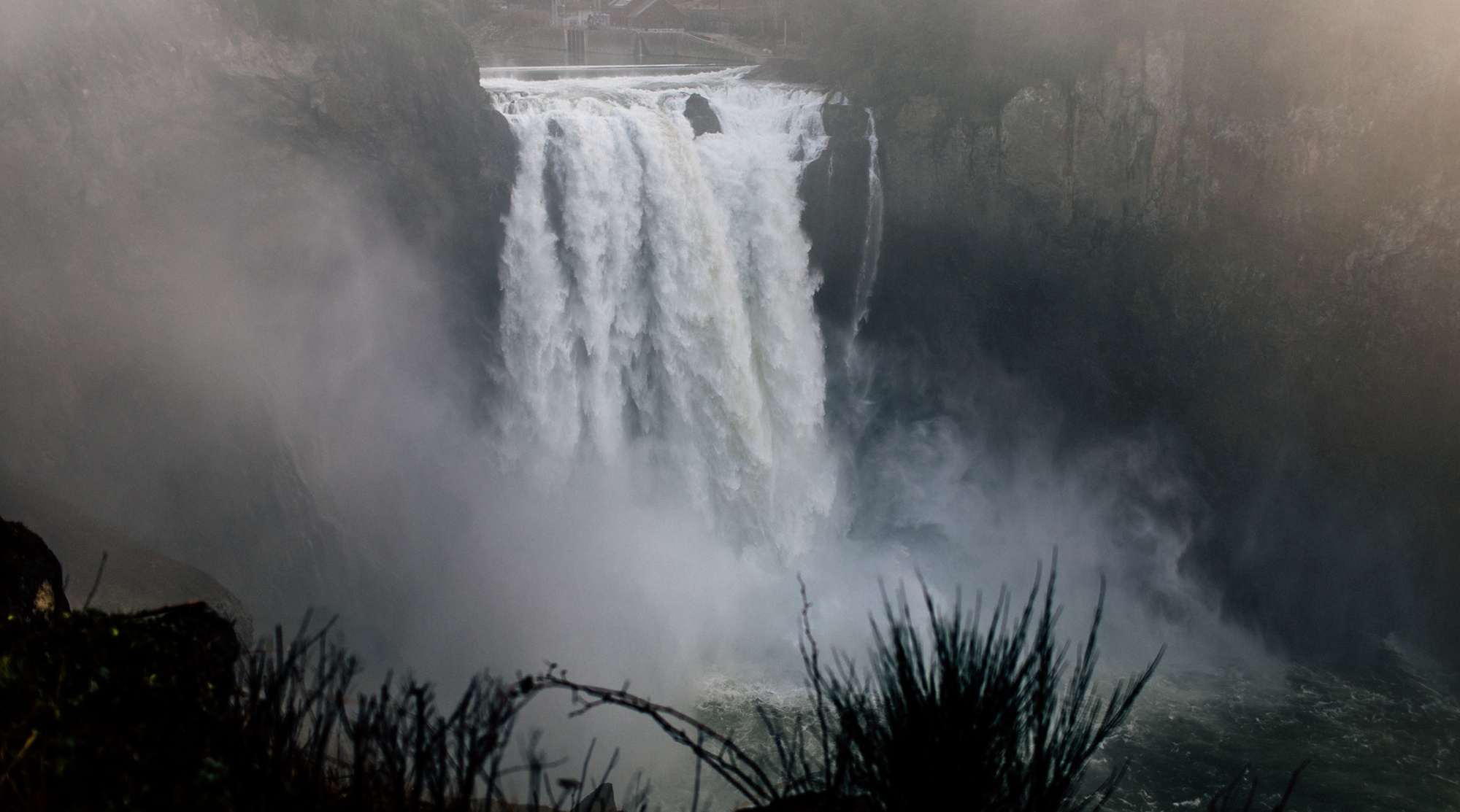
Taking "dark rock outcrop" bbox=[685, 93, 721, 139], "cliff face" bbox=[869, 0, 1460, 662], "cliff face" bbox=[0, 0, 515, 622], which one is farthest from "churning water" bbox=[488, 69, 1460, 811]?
"cliff face" bbox=[0, 0, 515, 622]

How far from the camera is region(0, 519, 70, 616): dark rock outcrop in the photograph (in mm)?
6691

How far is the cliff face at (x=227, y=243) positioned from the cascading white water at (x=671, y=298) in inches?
44.5

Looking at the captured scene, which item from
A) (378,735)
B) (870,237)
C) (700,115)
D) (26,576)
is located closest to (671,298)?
(700,115)

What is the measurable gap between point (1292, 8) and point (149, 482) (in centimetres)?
2138

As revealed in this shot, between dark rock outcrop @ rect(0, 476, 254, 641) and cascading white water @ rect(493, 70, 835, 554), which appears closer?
dark rock outcrop @ rect(0, 476, 254, 641)

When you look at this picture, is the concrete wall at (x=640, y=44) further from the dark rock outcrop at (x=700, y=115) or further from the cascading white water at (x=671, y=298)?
the dark rock outcrop at (x=700, y=115)

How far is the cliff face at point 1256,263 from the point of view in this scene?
17.4 m

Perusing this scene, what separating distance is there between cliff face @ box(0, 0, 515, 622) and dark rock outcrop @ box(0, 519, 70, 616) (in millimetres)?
6391

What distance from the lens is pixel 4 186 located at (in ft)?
41.1

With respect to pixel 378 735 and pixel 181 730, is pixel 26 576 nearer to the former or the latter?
pixel 181 730

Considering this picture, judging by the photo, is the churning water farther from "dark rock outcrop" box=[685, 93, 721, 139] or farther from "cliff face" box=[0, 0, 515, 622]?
"cliff face" box=[0, 0, 515, 622]

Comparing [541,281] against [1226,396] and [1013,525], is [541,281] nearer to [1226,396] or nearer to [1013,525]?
[1013,525]

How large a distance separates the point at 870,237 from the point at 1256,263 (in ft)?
25.5

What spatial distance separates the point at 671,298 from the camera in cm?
1788
